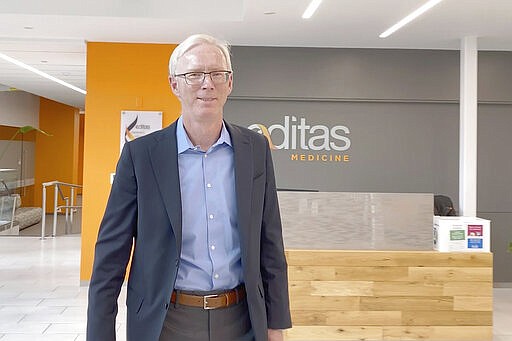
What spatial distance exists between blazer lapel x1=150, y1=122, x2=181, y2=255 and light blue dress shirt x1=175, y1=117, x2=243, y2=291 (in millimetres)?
40

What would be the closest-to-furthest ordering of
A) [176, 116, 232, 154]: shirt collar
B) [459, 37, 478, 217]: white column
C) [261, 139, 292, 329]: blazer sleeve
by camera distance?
1. [176, 116, 232, 154]: shirt collar
2. [261, 139, 292, 329]: blazer sleeve
3. [459, 37, 478, 217]: white column

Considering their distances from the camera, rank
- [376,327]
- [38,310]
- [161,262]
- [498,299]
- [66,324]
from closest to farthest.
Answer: [161,262]
[376,327]
[66,324]
[38,310]
[498,299]

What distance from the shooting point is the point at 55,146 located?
60.3 feet

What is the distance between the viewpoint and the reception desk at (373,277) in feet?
18.4

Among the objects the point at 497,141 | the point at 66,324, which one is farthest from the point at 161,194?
the point at 497,141

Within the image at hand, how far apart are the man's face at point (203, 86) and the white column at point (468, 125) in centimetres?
530

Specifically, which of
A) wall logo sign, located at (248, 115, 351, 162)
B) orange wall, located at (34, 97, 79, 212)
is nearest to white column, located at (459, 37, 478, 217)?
wall logo sign, located at (248, 115, 351, 162)

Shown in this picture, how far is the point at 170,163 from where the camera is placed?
82.2 inches

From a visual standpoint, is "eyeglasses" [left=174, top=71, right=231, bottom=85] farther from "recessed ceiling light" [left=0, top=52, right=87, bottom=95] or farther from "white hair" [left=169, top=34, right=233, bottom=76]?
"recessed ceiling light" [left=0, top=52, right=87, bottom=95]

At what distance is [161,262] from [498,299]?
6.41 meters

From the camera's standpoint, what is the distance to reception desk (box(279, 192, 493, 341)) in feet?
18.4

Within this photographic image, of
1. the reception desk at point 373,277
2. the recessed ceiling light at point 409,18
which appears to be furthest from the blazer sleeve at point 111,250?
the recessed ceiling light at point 409,18

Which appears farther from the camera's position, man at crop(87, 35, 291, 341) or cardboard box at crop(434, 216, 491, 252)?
cardboard box at crop(434, 216, 491, 252)

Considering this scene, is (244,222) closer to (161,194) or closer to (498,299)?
(161,194)
